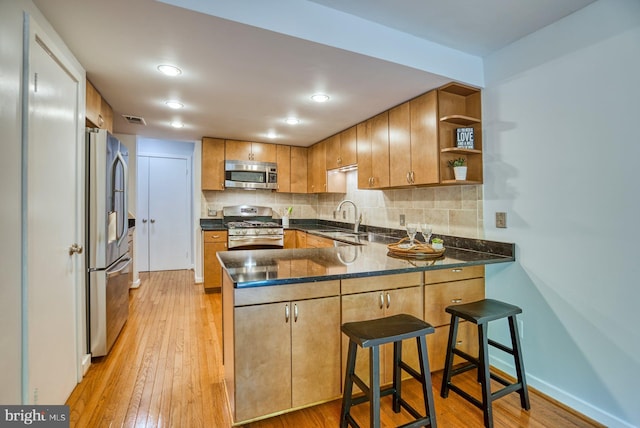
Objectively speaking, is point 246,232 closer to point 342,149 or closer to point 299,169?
point 299,169

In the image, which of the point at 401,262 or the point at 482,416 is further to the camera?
the point at 401,262

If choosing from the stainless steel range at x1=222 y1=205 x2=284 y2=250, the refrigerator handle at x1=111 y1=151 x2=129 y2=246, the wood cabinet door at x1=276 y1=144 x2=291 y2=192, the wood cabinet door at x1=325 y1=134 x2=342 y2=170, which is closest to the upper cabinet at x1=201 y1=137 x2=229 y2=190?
the stainless steel range at x1=222 y1=205 x2=284 y2=250

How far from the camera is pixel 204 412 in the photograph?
1781 mm

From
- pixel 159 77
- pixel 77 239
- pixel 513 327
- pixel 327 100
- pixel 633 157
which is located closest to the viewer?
pixel 633 157

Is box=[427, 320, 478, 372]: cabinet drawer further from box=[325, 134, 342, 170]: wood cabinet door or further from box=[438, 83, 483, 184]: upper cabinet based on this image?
box=[325, 134, 342, 170]: wood cabinet door

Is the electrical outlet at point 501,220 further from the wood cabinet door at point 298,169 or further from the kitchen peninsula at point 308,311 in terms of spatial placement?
the wood cabinet door at point 298,169

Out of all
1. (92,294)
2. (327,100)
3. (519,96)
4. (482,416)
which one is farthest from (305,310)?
(519,96)

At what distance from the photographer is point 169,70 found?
216 cm

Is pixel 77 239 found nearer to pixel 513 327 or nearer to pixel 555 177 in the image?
pixel 513 327

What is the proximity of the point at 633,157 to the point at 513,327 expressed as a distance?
3.68ft

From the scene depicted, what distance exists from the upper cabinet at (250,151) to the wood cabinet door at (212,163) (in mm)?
115

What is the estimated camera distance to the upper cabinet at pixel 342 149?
369 cm

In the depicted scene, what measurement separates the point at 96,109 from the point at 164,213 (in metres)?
3.32

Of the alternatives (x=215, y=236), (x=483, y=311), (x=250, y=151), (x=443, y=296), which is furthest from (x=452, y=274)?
(x=250, y=151)
